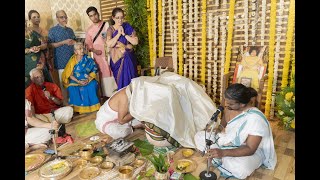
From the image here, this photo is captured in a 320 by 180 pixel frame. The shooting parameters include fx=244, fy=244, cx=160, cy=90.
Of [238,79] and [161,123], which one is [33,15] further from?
[238,79]

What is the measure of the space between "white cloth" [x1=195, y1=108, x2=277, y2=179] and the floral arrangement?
130 cm

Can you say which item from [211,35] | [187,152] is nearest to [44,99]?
[187,152]

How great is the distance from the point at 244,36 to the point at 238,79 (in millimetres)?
1035

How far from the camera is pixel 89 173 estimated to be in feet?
9.06

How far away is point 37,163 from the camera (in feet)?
9.82

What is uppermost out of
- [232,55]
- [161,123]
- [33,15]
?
[33,15]

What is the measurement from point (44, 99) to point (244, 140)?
320cm

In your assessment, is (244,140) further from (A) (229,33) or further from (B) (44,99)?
(B) (44,99)

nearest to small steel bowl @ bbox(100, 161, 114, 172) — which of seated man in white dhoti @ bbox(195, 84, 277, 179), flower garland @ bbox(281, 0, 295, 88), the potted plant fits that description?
the potted plant

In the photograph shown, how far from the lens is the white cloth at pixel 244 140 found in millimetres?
2424

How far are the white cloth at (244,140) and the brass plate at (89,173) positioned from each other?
135 cm

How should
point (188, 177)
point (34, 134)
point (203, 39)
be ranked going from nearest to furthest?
1. point (188, 177)
2. point (34, 134)
3. point (203, 39)

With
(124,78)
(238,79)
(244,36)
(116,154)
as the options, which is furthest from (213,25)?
(116,154)

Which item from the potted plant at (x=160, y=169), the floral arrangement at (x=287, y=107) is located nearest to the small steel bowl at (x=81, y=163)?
the potted plant at (x=160, y=169)
